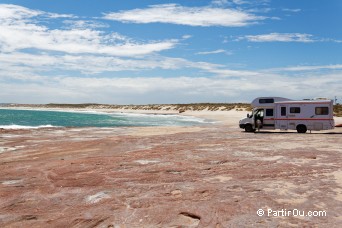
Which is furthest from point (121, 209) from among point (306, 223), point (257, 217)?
point (306, 223)

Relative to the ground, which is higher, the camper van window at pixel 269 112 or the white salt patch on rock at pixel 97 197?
the camper van window at pixel 269 112

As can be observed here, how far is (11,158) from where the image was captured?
15.2 meters

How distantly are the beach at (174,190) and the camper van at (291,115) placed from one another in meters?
11.1

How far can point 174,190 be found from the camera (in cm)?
918

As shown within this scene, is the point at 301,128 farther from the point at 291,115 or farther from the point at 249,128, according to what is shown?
the point at 249,128

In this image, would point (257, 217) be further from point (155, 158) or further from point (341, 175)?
point (155, 158)

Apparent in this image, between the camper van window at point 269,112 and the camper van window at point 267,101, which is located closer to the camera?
the camper van window at point 267,101

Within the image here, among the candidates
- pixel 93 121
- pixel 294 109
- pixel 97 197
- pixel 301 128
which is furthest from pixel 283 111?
pixel 93 121

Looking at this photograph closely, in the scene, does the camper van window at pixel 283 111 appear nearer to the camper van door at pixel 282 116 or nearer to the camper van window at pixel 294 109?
the camper van door at pixel 282 116

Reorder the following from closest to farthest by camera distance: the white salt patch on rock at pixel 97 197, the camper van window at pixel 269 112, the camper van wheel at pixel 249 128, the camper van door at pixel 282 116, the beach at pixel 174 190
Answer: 1. the beach at pixel 174 190
2. the white salt patch on rock at pixel 97 197
3. the camper van door at pixel 282 116
4. the camper van window at pixel 269 112
5. the camper van wheel at pixel 249 128

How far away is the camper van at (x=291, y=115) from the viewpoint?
2548 cm

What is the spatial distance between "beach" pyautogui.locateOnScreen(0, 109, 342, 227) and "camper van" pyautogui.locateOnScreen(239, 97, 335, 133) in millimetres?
11091

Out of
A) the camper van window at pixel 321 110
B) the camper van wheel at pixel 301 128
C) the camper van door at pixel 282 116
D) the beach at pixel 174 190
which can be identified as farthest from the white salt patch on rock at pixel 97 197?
the camper van window at pixel 321 110

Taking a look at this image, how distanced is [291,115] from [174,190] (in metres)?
19.6
